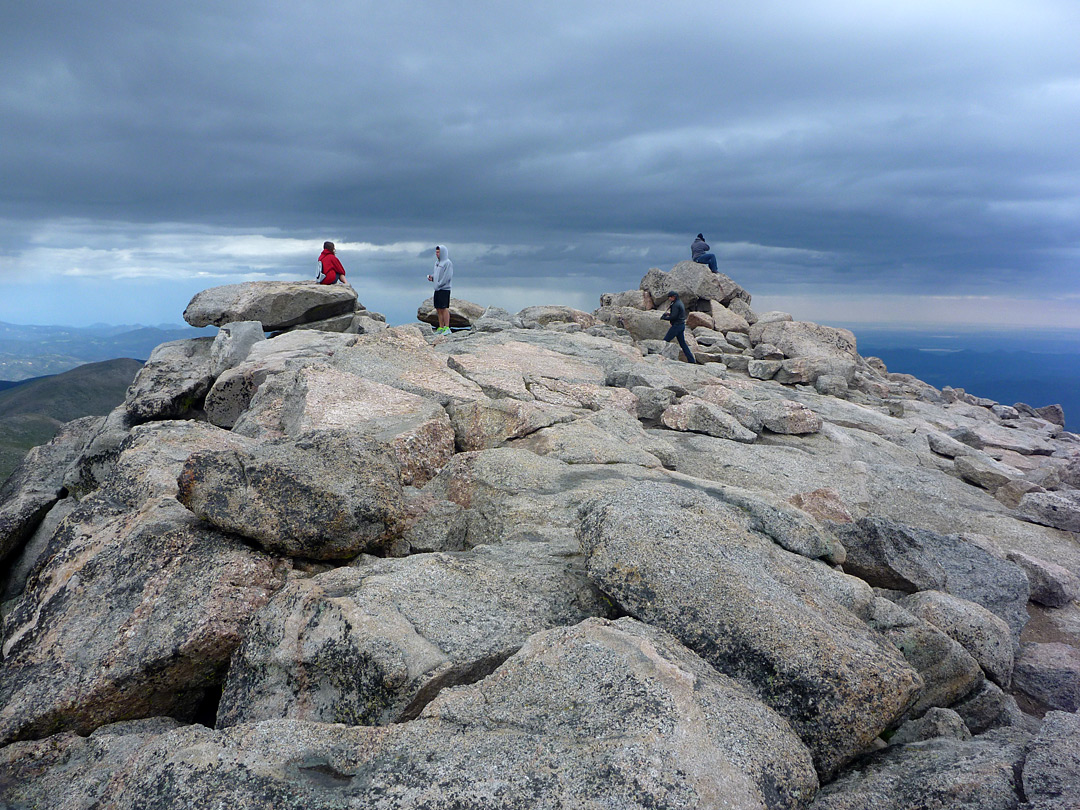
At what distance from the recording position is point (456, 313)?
1182 inches

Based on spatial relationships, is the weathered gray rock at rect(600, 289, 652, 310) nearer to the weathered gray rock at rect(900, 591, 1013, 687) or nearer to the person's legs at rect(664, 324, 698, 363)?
the person's legs at rect(664, 324, 698, 363)

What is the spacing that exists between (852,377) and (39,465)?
2696 centimetres

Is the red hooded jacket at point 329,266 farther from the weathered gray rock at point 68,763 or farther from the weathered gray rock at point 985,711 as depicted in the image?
the weathered gray rock at point 985,711

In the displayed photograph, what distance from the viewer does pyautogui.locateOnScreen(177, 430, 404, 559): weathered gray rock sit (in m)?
6.76

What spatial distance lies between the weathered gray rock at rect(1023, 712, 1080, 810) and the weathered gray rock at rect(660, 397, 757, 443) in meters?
9.84

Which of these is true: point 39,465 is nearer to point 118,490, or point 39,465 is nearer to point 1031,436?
point 118,490

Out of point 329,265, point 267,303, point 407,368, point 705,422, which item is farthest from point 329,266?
point 705,422

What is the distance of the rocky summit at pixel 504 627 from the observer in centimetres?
402

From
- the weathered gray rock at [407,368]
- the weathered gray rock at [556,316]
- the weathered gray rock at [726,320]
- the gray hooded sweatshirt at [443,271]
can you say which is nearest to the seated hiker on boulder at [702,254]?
the weathered gray rock at [726,320]

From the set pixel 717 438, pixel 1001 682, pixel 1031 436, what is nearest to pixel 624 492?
pixel 1001 682

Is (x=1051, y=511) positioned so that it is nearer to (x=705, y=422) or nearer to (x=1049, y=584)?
(x=1049, y=584)

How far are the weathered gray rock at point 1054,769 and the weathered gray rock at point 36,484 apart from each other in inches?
530

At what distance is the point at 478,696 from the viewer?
458 centimetres

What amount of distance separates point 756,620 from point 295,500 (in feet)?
Answer: 15.2
